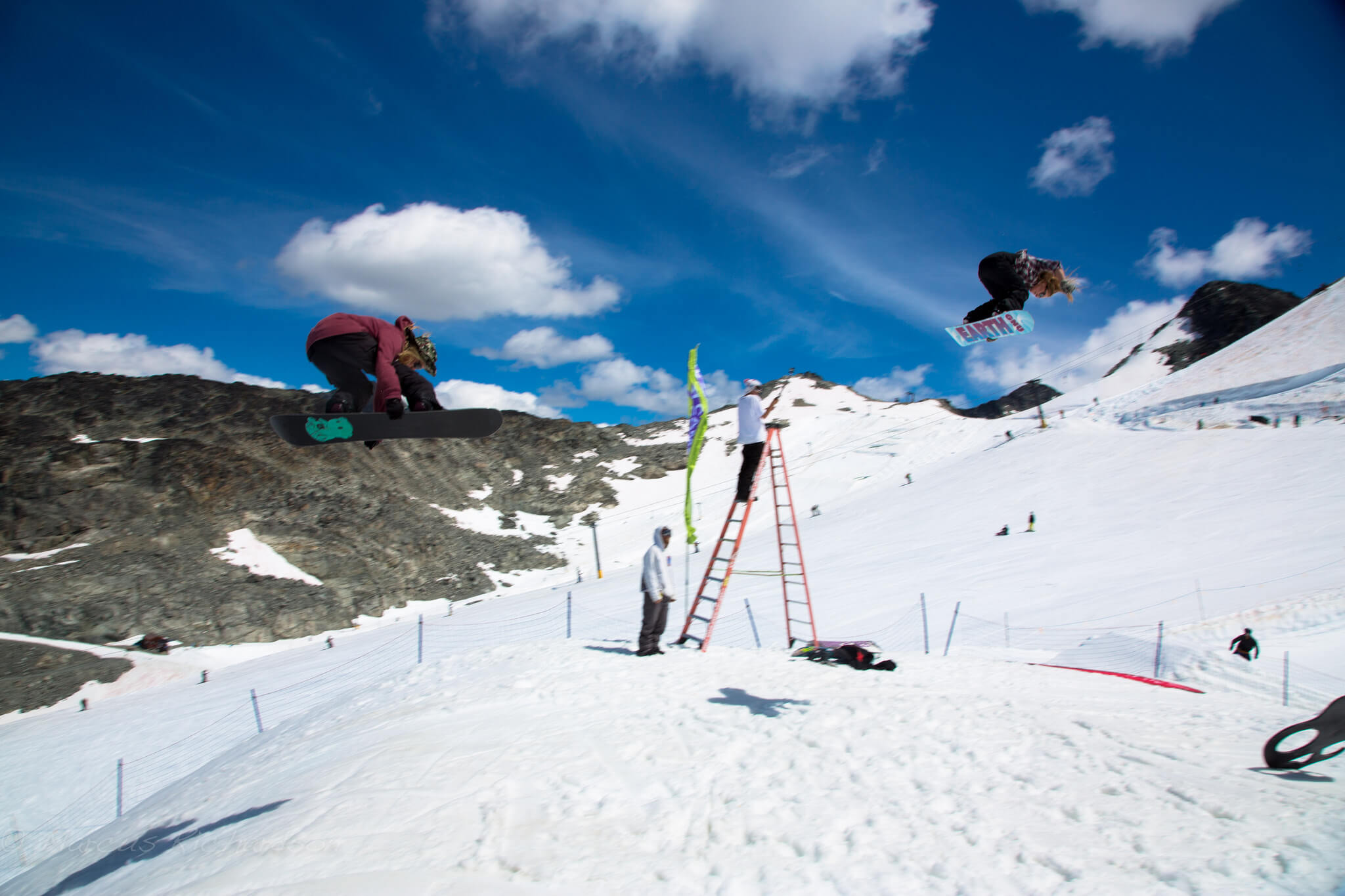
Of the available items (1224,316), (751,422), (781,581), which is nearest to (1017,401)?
(1224,316)

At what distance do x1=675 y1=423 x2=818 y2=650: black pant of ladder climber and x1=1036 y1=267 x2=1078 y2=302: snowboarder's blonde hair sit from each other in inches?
148

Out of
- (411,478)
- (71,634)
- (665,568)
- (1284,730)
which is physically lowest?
(71,634)

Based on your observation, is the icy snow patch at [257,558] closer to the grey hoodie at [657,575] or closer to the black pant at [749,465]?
the grey hoodie at [657,575]

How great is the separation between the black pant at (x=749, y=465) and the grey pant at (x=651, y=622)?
2.38 metres

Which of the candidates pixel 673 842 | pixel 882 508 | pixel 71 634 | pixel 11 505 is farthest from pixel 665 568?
pixel 11 505

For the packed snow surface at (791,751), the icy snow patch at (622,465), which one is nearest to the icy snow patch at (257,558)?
the packed snow surface at (791,751)

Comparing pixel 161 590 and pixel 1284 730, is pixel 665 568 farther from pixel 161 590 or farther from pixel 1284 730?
pixel 161 590

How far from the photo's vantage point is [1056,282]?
6.24 meters

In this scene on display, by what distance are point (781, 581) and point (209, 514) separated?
113 ft

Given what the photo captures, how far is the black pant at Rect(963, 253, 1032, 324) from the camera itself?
6199 millimetres

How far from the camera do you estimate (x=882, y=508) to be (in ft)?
104

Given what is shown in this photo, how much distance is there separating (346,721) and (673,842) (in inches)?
217

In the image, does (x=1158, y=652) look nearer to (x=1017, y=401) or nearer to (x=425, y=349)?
(x=425, y=349)

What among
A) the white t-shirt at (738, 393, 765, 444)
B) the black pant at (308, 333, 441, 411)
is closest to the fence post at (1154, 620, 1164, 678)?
the white t-shirt at (738, 393, 765, 444)
